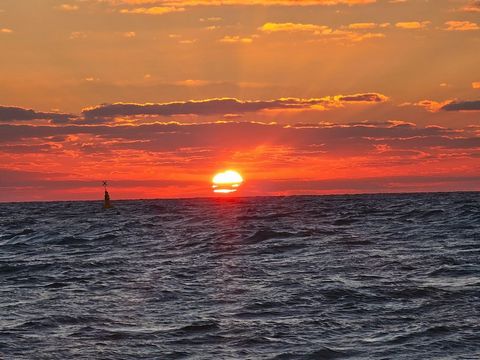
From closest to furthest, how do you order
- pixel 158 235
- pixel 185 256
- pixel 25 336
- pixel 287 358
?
pixel 287 358 < pixel 25 336 < pixel 185 256 < pixel 158 235

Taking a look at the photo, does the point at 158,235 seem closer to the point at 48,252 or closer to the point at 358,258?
the point at 48,252

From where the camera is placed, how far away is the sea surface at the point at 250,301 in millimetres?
17625

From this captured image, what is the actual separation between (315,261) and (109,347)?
56.4 ft

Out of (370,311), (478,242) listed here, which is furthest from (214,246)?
(370,311)

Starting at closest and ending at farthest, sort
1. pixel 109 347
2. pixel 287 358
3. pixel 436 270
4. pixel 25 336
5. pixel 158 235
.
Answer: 1. pixel 287 358
2. pixel 109 347
3. pixel 25 336
4. pixel 436 270
5. pixel 158 235

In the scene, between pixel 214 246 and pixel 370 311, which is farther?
pixel 214 246

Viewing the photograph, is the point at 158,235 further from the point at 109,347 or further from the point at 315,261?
the point at 109,347

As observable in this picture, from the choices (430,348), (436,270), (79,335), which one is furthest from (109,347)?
(436,270)

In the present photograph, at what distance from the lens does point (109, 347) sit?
17.8 metres

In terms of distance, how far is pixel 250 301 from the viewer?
23734 mm

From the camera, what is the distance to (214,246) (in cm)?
4347

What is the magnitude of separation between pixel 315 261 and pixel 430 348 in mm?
16744

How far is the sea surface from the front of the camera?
17625 mm

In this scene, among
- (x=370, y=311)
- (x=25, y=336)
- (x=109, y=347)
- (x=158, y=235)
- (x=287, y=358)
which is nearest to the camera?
(x=287, y=358)
